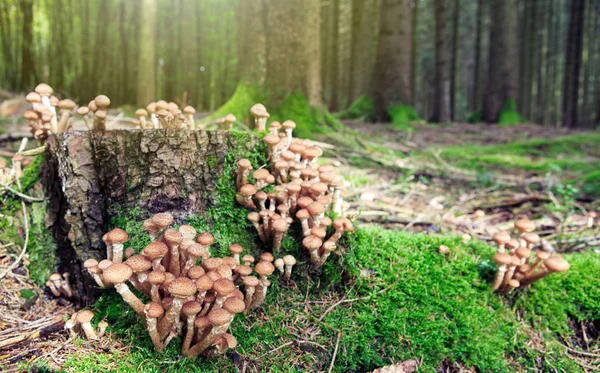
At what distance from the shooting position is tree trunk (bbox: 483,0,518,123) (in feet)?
46.2

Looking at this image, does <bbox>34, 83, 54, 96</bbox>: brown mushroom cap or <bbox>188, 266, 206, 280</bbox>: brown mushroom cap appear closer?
<bbox>188, 266, 206, 280</bbox>: brown mushroom cap

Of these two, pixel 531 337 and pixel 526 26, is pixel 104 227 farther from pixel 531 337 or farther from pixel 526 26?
pixel 526 26

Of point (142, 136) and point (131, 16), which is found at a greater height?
point (131, 16)

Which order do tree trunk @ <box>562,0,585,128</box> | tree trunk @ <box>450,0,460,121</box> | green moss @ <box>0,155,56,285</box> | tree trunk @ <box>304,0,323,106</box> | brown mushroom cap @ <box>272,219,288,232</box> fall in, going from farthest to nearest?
tree trunk @ <box>450,0,460,121</box>
tree trunk @ <box>562,0,585,128</box>
tree trunk @ <box>304,0,323,106</box>
green moss @ <box>0,155,56,285</box>
brown mushroom cap @ <box>272,219,288,232</box>

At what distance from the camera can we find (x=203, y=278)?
1999 mm

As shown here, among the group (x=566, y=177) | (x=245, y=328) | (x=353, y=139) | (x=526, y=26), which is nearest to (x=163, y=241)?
(x=245, y=328)

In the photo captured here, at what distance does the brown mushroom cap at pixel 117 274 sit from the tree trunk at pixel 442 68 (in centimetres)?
1496

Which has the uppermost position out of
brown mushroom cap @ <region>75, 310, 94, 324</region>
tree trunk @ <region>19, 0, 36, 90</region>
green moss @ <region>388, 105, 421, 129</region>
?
tree trunk @ <region>19, 0, 36, 90</region>

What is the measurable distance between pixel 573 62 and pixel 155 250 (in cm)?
2205

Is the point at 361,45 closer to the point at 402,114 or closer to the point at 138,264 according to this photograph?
the point at 402,114

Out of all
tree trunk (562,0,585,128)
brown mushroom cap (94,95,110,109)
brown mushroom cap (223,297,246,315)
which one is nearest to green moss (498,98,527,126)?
tree trunk (562,0,585,128)

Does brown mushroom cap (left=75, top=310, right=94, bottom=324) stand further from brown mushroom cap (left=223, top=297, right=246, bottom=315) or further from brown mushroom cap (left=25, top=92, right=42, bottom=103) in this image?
brown mushroom cap (left=25, top=92, right=42, bottom=103)

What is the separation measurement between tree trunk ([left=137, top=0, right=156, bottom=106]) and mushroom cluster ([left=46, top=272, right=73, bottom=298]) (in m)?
11.5

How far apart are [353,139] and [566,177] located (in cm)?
326
